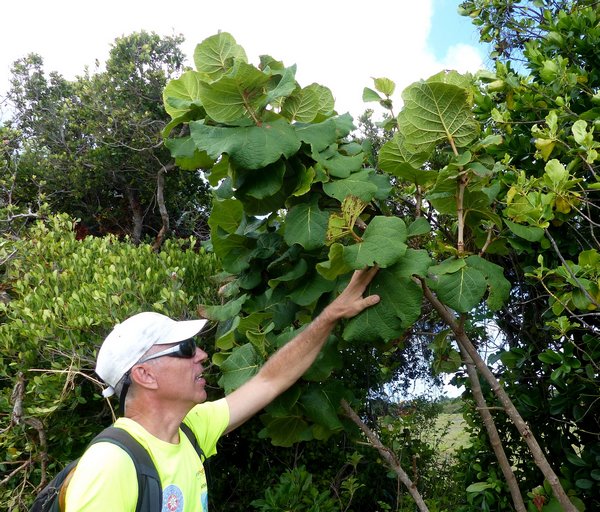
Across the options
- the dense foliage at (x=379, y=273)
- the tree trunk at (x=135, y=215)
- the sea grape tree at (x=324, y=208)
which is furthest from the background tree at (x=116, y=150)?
the sea grape tree at (x=324, y=208)

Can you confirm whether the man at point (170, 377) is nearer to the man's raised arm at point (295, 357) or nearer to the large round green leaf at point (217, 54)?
the man's raised arm at point (295, 357)

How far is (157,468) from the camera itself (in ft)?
6.07

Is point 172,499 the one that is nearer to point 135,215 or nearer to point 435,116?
point 435,116

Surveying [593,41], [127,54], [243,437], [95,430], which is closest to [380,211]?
[593,41]

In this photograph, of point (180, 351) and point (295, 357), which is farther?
point (295, 357)

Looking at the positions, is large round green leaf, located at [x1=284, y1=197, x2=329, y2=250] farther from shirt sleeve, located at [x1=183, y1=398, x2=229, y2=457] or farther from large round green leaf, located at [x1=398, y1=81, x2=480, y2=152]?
shirt sleeve, located at [x1=183, y1=398, x2=229, y2=457]

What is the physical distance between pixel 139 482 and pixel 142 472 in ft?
0.09

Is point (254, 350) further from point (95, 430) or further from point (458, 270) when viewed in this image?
point (95, 430)

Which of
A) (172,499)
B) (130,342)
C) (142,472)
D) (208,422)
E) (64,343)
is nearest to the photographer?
(142,472)

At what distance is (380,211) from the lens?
237 cm

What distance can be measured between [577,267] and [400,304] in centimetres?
86

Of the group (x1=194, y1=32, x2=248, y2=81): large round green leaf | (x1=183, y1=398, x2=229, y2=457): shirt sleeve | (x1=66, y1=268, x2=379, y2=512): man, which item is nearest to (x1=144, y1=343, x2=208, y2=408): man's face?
(x1=66, y1=268, x2=379, y2=512): man

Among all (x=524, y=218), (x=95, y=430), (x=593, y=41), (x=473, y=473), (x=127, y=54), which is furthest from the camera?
(x=127, y=54)

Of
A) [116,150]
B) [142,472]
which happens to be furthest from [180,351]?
[116,150]
